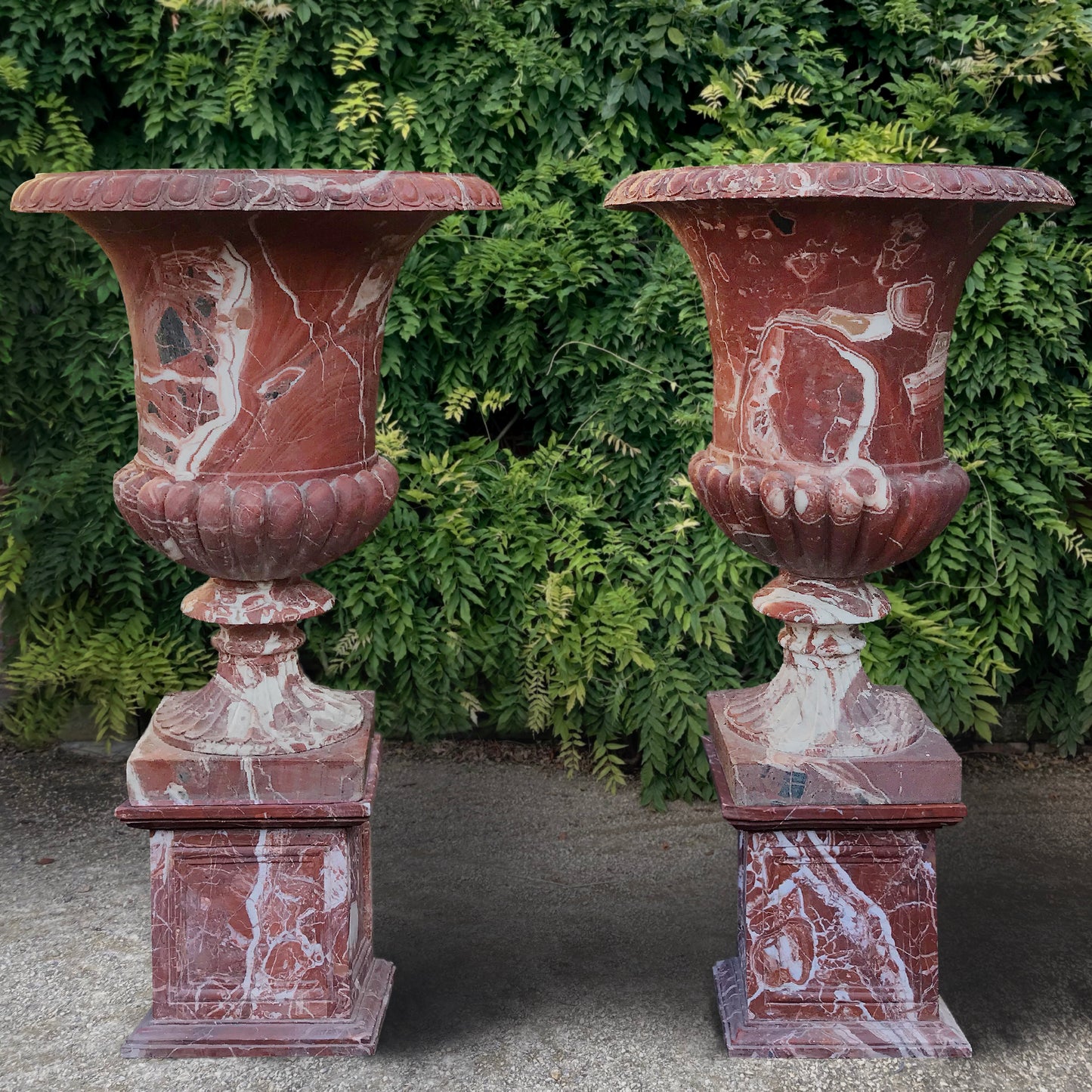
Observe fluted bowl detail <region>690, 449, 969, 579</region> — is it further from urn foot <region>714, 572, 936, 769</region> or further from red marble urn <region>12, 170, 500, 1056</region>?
red marble urn <region>12, 170, 500, 1056</region>

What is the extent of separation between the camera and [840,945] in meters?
2.68

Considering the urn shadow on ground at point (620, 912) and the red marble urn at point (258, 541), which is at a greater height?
the red marble urn at point (258, 541)

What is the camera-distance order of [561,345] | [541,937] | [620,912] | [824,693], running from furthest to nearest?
[561,345]
[620,912]
[541,937]
[824,693]

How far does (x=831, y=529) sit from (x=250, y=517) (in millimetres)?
1216

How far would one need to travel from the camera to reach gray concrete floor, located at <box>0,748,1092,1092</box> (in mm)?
2590

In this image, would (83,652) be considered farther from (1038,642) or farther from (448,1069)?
(1038,642)

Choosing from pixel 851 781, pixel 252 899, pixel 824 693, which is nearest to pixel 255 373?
pixel 252 899

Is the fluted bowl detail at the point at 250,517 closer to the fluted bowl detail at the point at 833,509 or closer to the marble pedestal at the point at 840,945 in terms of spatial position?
the fluted bowl detail at the point at 833,509

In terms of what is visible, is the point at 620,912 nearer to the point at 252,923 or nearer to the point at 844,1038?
the point at 844,1038

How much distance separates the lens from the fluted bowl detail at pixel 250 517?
8.10 feet

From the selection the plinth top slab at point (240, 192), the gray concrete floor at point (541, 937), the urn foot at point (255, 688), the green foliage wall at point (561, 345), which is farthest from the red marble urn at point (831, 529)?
the green foliage wall at point (561, 345)

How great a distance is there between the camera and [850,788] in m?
2.60

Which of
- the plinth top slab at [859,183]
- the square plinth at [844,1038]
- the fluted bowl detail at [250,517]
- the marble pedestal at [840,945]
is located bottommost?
the square plinth at [844,1038]

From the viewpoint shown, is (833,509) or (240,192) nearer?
(240,192)
